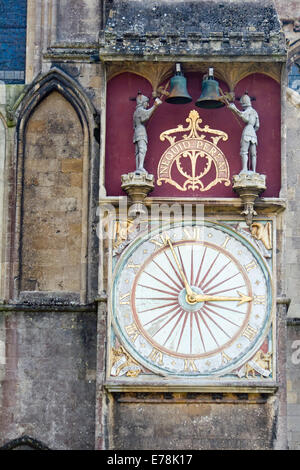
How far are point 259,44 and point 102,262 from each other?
351cm

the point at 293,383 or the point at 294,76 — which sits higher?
the point at 294,76

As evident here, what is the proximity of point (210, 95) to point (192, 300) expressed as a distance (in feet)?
8.69

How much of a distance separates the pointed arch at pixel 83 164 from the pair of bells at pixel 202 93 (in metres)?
1.58

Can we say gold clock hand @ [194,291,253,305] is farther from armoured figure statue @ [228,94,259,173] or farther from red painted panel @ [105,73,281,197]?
armoured figure statue @ [228,94,259,173]

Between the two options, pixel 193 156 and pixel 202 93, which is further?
pixel 193 156

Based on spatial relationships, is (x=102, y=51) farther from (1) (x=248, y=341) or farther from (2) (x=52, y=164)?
(1) (x=248, y=341)

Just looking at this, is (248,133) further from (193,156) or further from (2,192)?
(2,192)

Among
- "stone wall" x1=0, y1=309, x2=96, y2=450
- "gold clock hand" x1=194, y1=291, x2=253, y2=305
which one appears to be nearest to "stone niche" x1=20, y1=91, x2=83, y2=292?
"stone wall" x1=0, y1=309, x2=96, y2=450

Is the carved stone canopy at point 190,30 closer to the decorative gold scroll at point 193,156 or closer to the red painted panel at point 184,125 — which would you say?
the red painted panel at point 184,125

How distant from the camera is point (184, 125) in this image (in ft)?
75.8

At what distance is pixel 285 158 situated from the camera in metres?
22.9

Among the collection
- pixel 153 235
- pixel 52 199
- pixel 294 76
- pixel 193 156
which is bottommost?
pixel 153 235

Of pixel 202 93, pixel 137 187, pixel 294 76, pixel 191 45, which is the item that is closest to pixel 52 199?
pixel 137 187

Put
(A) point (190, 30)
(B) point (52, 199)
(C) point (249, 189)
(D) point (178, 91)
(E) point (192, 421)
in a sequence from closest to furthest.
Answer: (E) point (192, 421)
(C) point (249, 189)
(D) point (178, 91)
(A) point (190, 30)
(B) point (52, 199)
